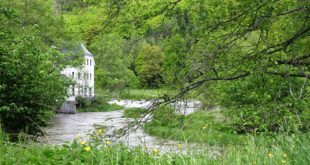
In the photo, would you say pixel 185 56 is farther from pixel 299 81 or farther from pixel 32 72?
pixel 32 72

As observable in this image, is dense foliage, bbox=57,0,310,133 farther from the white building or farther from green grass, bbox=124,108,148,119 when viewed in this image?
the white building

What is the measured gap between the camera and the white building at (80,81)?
38188 millimetres

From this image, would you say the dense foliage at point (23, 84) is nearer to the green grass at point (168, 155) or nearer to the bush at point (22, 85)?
the bush at point (22, 85)

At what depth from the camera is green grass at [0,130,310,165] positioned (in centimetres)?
384

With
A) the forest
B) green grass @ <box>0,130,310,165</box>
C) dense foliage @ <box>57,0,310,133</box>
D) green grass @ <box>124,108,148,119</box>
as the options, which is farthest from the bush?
green grass @ <box>0,130,310,165</box>

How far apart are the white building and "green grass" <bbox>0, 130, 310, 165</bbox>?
1113 inches

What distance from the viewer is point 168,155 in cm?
426

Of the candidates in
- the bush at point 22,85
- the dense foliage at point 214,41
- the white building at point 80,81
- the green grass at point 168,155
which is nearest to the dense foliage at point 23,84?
the bush at point 22,85

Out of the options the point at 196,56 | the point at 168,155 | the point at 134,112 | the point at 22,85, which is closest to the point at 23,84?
the point at 22,85

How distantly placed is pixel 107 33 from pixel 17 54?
904 centimetres

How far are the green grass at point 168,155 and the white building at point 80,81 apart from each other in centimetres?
2826

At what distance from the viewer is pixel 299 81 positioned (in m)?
13.0

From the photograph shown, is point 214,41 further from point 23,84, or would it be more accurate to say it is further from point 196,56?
point 23,84

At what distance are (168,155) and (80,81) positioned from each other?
39.8m
